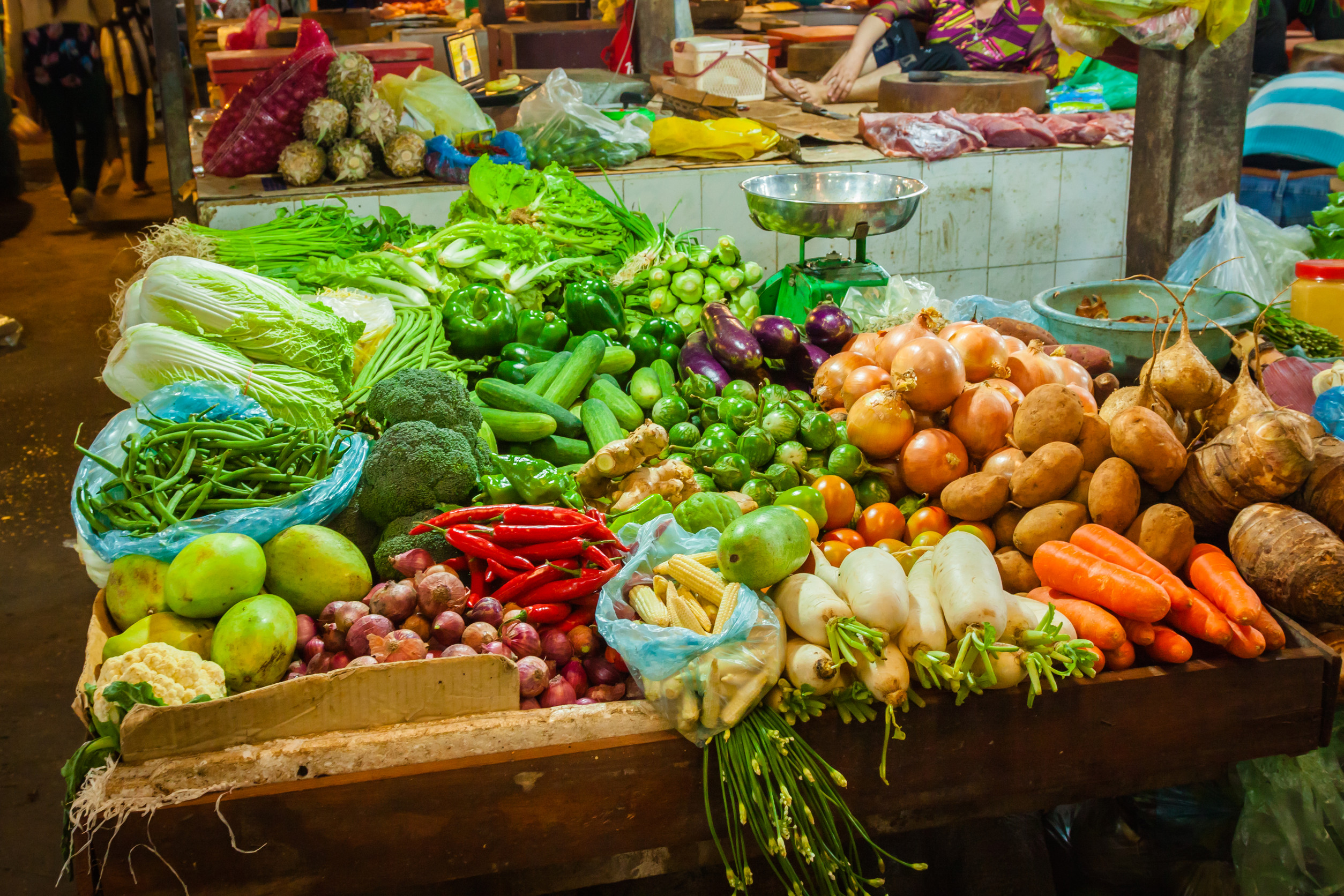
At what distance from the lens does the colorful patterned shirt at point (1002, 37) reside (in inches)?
261

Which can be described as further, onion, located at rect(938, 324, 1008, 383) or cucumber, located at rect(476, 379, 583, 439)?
cucumber, located at rect(476, 379, 583, 439)

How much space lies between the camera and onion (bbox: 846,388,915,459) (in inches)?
99.9

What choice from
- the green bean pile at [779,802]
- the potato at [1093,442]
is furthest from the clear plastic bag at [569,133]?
the green bean pile at [779,802]

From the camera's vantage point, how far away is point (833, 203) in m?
3.62

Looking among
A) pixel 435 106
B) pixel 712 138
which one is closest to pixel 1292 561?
pixel 712 138

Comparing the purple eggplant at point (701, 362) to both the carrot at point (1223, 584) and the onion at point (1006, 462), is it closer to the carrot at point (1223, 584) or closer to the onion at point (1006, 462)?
the onion at point (1006, 462)

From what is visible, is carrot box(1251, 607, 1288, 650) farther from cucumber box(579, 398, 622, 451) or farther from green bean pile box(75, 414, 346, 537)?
green bean pile box(75, 414, 346, 537)

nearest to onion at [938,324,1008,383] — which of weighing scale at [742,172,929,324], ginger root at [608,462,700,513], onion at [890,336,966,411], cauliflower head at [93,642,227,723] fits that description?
onion at [890,336,966,411]

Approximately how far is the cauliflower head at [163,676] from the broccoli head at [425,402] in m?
0.91

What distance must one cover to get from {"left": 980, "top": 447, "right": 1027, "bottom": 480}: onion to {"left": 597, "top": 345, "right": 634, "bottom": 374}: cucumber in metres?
1.41

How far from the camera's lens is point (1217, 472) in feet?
7.18

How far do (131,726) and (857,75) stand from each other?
6.57 metres

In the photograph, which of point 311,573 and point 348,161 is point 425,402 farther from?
point 348,161

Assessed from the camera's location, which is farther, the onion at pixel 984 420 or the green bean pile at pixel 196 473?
the onion at pixel 984 420
